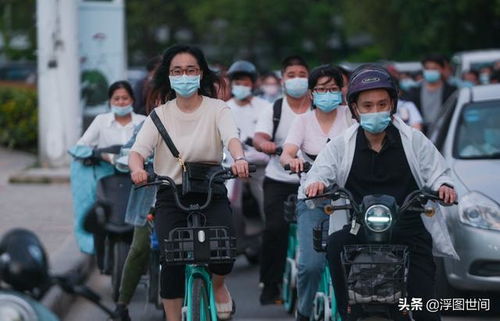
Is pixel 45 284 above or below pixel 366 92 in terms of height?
below

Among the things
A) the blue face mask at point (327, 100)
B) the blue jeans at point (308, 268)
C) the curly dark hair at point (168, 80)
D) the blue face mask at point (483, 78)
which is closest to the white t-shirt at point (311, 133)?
the blue face mask at point (327, 100)

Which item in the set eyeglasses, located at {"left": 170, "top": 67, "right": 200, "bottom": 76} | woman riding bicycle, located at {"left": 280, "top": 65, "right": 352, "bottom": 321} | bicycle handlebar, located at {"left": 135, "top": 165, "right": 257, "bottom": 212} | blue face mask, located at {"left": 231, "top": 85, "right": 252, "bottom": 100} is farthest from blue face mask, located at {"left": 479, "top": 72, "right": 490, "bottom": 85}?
bicycle handlebar, located at {"left": 135, "top": 165, "right": 257, "bottom": 212}

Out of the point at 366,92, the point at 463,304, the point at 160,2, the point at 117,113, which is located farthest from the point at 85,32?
the point at 160,2

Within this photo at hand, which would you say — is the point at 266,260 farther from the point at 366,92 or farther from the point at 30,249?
the point at 30,249

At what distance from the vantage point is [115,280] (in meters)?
8.61

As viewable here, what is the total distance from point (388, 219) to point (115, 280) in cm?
352

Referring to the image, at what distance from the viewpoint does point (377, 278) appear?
211 inches

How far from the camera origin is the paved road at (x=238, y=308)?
855 cm

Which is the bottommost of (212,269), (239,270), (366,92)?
(239,270)

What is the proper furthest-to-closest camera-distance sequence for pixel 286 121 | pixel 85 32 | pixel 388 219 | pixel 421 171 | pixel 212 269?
pixel 85 32
pixel 286 121
pixel 212 269
pixel 421 171
pixel 388 219

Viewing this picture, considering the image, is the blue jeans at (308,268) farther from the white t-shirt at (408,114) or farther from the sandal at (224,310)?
the white t-shirt at (408,114)

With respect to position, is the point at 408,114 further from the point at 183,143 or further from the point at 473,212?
the point at 183,143

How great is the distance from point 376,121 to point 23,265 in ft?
7.03

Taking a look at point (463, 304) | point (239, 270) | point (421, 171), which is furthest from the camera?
point (239, 270)
